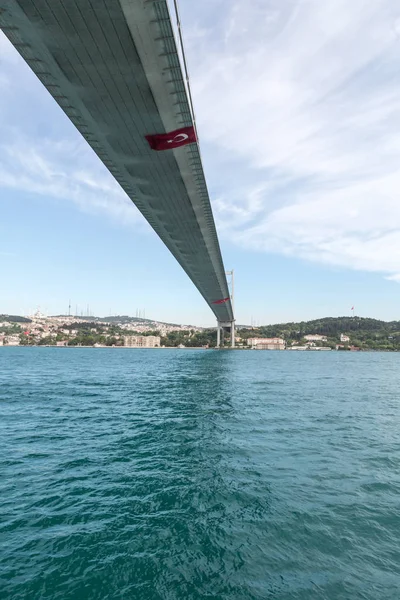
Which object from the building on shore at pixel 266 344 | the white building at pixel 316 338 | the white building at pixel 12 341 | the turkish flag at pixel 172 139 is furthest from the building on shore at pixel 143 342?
the turkish flag at pixel 172 139

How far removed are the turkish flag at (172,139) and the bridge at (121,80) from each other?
1.8 inches

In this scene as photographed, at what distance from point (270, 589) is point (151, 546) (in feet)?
5.72

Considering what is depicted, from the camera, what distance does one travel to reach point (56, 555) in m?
4.68

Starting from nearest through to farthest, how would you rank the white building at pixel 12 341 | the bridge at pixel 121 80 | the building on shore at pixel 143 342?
the bridge at pixel 121 80
the building on shore at pixel 143 342
the white building at pixel 12 341

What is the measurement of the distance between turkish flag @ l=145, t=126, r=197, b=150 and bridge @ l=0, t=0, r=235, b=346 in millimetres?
46

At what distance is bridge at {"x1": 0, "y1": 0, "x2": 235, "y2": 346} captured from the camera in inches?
380

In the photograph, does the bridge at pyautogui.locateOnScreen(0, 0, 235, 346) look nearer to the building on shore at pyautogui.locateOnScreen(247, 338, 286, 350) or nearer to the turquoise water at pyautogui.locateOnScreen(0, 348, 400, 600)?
the turquoise water at pyautogui.locateOnScreen(0, 348, 400, 600)

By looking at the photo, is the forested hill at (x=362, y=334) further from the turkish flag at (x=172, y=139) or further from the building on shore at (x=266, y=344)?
the turkish flag at (x=172, y=139)

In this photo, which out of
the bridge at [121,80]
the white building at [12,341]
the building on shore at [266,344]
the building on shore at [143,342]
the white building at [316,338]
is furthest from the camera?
the white building at [316,338]

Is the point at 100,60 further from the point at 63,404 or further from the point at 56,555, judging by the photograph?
the point at 63,404

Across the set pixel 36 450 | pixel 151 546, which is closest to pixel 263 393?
pixel 36 450

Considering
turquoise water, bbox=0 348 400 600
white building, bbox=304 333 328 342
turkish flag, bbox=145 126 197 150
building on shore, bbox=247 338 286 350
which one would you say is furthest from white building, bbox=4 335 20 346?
turkish flag, bbox=145 126 197 150

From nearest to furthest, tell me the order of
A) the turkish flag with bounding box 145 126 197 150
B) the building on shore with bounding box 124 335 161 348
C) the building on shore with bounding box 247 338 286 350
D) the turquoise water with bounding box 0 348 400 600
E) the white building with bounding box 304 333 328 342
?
the turquoise water with bounding box 0 348 400 600
the turkish flag with bounding box 145 126 197 150
the building on shore with bounding box 247 338 286 350
the building on shore with bounding box 124 335 161 348
the white building with bounding box 304 333 328 342

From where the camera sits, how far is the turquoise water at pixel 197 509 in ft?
14.0
